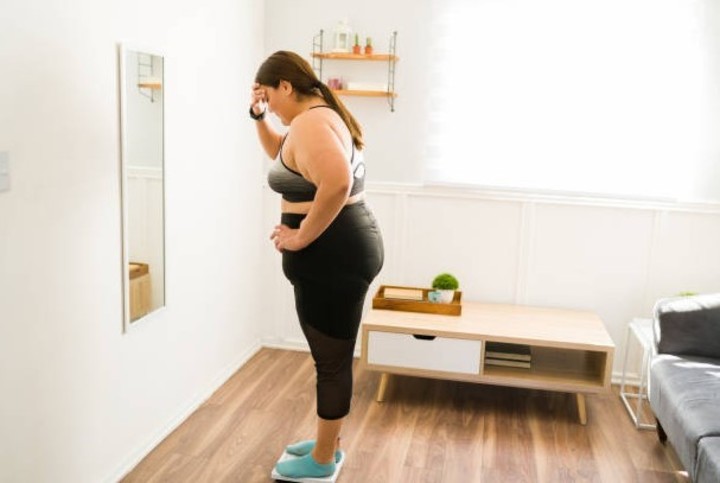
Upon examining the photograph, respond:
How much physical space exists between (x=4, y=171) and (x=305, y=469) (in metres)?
1.32

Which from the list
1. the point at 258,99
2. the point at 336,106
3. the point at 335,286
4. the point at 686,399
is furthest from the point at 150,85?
the point at 686,399

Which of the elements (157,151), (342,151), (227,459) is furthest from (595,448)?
(157,151)

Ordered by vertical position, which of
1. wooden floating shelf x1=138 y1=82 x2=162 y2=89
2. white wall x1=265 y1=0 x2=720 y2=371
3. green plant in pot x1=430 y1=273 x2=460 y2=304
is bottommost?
green plant in pot x1=430 y1=273 x2=460 y2=304

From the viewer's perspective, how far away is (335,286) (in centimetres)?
216

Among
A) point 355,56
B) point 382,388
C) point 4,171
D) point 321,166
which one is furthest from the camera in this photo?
point 355,56

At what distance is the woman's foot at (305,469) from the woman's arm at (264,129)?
1.04 metres

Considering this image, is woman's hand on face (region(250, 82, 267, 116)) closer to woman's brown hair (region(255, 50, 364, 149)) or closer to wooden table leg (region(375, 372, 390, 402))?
woman's brown hair (region(255, 50, 364, 149))

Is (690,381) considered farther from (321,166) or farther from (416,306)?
(321,166)

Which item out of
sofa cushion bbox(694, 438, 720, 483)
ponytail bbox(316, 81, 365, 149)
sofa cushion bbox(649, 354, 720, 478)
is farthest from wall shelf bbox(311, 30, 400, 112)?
sofa cushion bbox(694, 438, 720, 483)

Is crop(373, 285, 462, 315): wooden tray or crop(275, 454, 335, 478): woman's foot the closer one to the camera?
crop(275, 454, 335, 478): woman's foot

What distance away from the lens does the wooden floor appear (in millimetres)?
2516

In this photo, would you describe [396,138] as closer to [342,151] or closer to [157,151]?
[157,151]

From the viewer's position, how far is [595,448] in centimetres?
277

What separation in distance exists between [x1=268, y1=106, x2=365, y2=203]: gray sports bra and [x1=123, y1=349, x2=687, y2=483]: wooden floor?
1.00m
